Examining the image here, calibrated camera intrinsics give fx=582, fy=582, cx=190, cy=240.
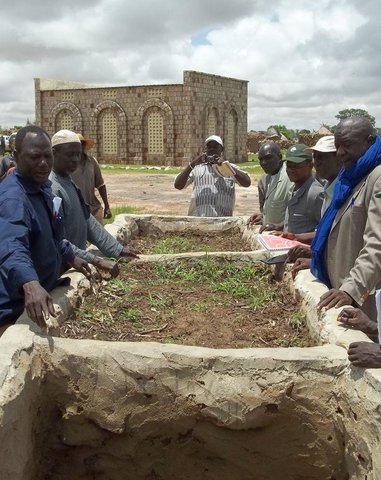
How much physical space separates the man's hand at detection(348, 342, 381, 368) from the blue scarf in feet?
3.21

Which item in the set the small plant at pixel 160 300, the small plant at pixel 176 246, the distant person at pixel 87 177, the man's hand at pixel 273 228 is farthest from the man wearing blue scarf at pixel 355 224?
the distant person at pixel 87 177

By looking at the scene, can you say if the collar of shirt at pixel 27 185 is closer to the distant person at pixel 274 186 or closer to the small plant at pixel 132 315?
the small plant at pixel 132 315

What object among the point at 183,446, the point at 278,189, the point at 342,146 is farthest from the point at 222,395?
the point at 278,189

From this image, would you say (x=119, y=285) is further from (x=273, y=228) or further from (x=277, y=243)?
(x=273, y=228)

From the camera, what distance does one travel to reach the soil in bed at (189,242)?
6.03m

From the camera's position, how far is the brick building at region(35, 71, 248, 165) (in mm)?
27156

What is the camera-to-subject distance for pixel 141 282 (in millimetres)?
4328

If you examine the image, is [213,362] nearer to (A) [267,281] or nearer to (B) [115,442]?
(B) [115,442]

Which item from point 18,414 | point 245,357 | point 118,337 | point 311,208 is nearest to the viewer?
point 18,414

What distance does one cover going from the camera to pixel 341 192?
304 cm

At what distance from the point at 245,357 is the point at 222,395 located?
0.61 feet

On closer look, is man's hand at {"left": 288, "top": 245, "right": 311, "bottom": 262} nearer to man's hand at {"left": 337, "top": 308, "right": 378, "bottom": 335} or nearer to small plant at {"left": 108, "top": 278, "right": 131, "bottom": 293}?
small plant at {"left": 108, "top": 278, "right": 131, "bottom": 293}

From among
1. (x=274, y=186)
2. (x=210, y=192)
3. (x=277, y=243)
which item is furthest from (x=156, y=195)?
(x=277, y=243)

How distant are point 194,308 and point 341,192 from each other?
1.26 m
